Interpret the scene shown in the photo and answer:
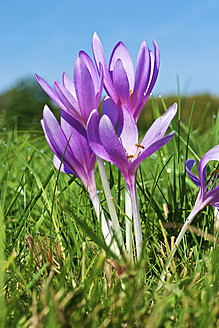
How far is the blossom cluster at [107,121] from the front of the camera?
833 millimetres

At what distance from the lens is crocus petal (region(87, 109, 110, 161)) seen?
830 mm

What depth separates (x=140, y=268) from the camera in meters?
0.77

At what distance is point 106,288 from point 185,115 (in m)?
7.32

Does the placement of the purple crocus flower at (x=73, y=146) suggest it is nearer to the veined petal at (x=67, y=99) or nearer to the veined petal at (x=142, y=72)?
the veined petal at (x=67, y=99)

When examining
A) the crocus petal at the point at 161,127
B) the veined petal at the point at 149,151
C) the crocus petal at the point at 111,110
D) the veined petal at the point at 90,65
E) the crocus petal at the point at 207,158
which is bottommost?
the crocus petal at the point at 207,158

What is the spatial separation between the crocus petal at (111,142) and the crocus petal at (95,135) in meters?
0.02

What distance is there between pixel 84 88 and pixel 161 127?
20 centimetres

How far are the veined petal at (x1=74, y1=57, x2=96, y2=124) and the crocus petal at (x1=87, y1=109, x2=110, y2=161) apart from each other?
4 cm

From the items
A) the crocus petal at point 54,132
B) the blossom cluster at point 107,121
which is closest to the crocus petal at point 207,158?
the blossom cluster at point 107,121

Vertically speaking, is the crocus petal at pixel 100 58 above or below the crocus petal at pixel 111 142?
above

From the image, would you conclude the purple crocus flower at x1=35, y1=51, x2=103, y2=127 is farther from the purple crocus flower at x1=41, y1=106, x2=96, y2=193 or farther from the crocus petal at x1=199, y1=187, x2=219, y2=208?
the crocus petal at x1=199, y1=187, x2=219, y2=208

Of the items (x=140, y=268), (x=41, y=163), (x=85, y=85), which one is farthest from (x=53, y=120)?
(x=41, y=163)

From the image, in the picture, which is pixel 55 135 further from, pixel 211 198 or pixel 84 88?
pixel 211 198

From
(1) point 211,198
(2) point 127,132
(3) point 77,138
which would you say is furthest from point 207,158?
(3) point 77,138
